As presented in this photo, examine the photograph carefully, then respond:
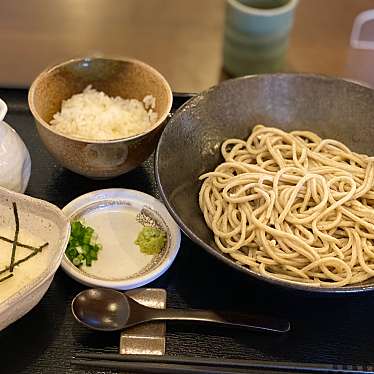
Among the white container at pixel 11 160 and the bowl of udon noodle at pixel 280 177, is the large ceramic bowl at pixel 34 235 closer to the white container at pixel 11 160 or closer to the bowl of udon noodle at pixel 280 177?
the white container at pixel 11 160

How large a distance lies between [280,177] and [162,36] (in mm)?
1748

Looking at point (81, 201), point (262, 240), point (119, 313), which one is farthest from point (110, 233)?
point (262, 240)

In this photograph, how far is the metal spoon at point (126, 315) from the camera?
4.32 ft

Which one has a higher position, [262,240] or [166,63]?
[262,240]

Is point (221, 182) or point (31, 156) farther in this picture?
point (31, 156)


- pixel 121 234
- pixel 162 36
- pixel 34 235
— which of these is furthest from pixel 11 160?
pixel 162 36

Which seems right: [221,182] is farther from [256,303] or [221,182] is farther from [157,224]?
[256,303]

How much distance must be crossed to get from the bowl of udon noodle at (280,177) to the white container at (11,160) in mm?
360

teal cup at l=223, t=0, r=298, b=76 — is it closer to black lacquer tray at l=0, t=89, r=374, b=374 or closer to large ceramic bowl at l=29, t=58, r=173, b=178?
large ceramic bowl at l=29, t=58, r=173, b=178

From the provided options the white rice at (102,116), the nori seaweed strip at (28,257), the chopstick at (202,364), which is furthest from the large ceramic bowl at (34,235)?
the white rice at (102,116)

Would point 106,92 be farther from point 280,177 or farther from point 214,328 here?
point 214,328

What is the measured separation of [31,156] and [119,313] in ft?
2.15

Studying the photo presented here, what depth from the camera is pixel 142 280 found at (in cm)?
140

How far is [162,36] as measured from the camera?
10.2 ft
